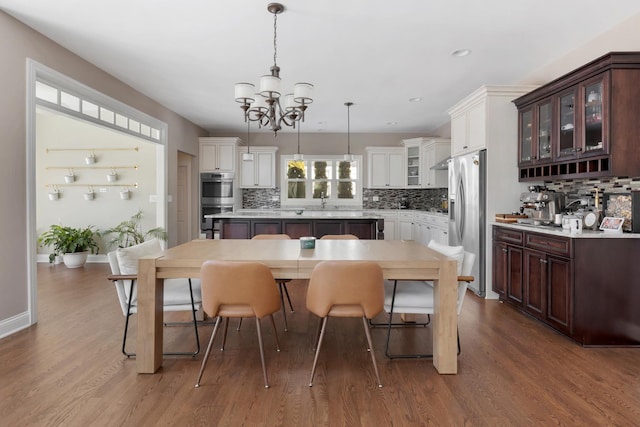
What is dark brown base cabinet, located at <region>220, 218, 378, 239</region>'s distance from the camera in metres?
5.62

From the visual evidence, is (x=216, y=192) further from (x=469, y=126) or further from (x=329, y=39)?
(x=469, y=126)

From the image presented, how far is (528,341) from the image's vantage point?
3.13m

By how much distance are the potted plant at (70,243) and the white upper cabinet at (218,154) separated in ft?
8.60

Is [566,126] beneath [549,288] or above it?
above

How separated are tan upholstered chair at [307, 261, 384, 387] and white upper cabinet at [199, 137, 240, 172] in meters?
6.34

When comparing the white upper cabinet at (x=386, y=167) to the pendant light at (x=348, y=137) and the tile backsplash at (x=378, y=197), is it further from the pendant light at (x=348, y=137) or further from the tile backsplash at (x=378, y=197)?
the pendant light at (x=348, y=137)

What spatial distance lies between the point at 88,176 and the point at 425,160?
6.48 metres

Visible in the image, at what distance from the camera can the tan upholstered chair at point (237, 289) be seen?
229 cm

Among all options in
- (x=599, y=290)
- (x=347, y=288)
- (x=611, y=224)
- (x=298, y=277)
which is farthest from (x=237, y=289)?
(x=611, y=224)

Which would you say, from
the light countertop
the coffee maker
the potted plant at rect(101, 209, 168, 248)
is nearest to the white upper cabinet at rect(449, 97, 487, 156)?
the coffee maker

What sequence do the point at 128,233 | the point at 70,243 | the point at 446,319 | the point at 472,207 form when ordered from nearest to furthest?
the point at 446,319 → the point at 472,207 → the point at 70,243 → the point at 128,233

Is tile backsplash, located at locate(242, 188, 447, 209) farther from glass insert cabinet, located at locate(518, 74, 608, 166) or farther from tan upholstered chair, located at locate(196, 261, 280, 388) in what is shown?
tan upholstered chair, located at locate(196, 261, 280, 388)

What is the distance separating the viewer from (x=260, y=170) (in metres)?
8.52

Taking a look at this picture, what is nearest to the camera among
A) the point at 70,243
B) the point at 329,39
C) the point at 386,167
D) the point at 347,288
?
the point at 347,288
